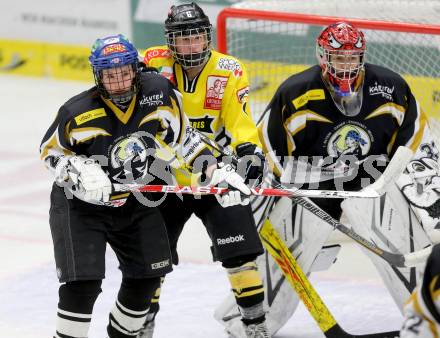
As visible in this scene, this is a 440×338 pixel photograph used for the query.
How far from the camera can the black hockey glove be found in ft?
13.4

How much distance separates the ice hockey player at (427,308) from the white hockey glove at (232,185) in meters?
1.27

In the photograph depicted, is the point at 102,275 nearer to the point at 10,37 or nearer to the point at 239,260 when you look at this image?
the point at 239,260

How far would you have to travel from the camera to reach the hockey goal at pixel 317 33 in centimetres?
527

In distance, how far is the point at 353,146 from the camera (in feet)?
14.2

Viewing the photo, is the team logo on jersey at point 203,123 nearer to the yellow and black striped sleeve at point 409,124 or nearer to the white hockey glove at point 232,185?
the white hockey glove at point 232,185

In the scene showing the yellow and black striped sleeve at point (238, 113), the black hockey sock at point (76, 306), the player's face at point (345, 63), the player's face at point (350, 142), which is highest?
the player's face at point (345, 63)

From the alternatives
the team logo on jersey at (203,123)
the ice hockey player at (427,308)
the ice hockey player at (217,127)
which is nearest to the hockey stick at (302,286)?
the ice hockey player at (217,127)

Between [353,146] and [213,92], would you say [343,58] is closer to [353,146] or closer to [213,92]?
[353,146]

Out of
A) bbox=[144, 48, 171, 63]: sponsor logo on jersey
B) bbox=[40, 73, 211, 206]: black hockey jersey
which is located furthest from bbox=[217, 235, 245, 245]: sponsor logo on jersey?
bbox=[144, 48, 171, 63]: sponsor logo on jersey

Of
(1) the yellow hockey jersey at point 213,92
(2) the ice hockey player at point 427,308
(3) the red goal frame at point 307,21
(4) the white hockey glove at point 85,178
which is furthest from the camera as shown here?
(3) the red goal frame at point 307,21

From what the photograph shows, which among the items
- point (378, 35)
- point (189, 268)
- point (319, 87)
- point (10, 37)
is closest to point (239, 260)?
point (319, 87)

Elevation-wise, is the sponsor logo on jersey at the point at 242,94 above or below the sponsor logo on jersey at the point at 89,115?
below

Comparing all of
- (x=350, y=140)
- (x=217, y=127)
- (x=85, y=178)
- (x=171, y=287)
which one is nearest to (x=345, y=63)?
(x=350, y=140)

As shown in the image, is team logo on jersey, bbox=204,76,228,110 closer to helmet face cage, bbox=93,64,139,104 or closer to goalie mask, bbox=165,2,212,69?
goalie mask, bbox=165,2,212,69
